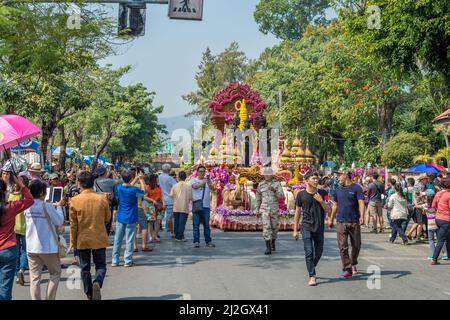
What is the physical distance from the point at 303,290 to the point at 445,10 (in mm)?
9144

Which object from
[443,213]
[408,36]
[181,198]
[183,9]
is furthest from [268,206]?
[408,36]

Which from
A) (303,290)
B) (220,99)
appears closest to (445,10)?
(303,290)

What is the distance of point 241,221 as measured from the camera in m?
18.8

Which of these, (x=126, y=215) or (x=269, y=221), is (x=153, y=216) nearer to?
(x=269, y=221)

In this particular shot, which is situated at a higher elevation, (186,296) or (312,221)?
(312,221)

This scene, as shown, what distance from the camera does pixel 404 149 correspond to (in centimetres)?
3419

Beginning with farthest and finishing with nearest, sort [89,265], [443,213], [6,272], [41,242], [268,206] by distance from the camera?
[268,206] < [443,213] < [89,265] < [41,242] < [6,272]

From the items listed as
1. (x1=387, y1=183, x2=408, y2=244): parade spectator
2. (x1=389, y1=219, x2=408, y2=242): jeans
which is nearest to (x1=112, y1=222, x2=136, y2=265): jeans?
(x1=387, y1=183, x2=408, y2=244): parade spectator

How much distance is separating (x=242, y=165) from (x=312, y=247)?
15155mm

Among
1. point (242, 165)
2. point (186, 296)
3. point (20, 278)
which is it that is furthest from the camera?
point (242, 165)

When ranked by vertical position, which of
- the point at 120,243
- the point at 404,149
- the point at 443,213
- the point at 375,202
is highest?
the point at 404,149

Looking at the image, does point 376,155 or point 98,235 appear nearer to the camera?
point 98,235
